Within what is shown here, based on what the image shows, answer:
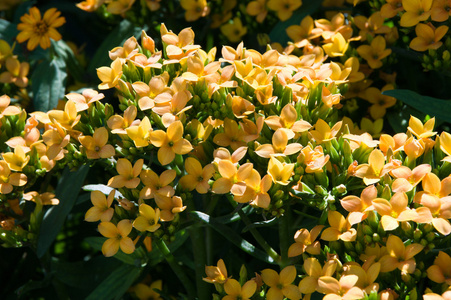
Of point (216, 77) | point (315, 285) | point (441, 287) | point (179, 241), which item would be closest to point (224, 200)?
point (179, 241)

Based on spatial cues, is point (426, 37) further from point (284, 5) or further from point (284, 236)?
point (284, 236)

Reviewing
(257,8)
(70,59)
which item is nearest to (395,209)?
(257,8)

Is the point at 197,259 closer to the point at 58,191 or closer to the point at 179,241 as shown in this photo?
the point at 179,241

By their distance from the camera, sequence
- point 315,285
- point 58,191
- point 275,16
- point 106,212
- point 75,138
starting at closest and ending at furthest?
point 315,285 < point 106,212 < point 75,138 < point 58,191 < point 275,16

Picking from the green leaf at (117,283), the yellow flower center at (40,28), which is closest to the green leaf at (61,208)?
Result: the green leaf at (117,283)

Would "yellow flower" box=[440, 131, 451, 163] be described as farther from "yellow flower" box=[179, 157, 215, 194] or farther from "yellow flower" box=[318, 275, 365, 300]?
"yellow flower" box=[179, 157, 215, 194]

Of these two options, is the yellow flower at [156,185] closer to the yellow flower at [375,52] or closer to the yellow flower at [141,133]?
the yellow flower at [141,133]

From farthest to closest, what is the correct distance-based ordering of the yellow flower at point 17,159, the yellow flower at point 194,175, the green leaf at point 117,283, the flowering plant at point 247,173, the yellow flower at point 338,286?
the green leaf at point 117,283 → the yellow flower at point 17,159 → the yellow flower at point 194,175 → the flowering plant at point 247,173 → the yellow flower at point 338,286
